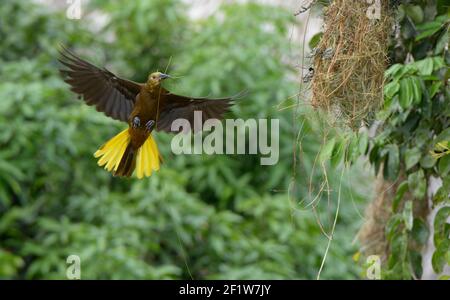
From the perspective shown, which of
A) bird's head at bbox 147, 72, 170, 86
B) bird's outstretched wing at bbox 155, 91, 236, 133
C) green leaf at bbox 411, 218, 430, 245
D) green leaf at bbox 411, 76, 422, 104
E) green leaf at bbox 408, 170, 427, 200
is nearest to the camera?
bird's head at bbox 147, 72, 170, 86

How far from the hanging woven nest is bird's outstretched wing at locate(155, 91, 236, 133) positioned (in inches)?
10.8

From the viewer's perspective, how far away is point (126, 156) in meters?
1.96

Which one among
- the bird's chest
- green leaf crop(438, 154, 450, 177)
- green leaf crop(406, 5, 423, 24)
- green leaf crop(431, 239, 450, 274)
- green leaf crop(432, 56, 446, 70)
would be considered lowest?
green leaf crop(431, 239, 450, 274)

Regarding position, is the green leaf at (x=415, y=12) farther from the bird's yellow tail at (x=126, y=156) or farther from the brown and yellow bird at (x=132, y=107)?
the bird's yellow tail at (x=126, y=156)

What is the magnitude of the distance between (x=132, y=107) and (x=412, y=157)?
0.82m

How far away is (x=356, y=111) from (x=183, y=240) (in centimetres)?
180

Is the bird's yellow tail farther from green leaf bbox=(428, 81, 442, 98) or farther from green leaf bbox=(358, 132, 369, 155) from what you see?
A: green leaf bbox=(428, 81, 442, 98)

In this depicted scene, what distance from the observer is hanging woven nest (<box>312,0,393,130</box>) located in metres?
2.17

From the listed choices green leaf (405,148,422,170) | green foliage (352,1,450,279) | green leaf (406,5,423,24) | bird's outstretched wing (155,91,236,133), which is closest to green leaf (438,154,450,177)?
green foliage (352,1,450,279)

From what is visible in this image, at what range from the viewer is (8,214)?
3.82 meters

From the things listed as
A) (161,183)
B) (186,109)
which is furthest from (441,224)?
(161,183)

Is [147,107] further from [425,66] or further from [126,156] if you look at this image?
[425,66]

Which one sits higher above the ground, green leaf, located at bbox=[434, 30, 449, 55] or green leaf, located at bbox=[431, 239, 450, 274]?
green leaf, located at bbox=[434, 30, 449, 55]

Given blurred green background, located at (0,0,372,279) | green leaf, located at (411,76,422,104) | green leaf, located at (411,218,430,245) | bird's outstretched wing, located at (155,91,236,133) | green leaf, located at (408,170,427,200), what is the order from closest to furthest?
bird's outstretched wing, located at (155,91,236,133) → green leaf, located at (411,76,422,104) → green leaf, located at (408,170,427,200) → green leaf, located at (411,218,430,245) → blurred green background, located at (0,0,372,279)
